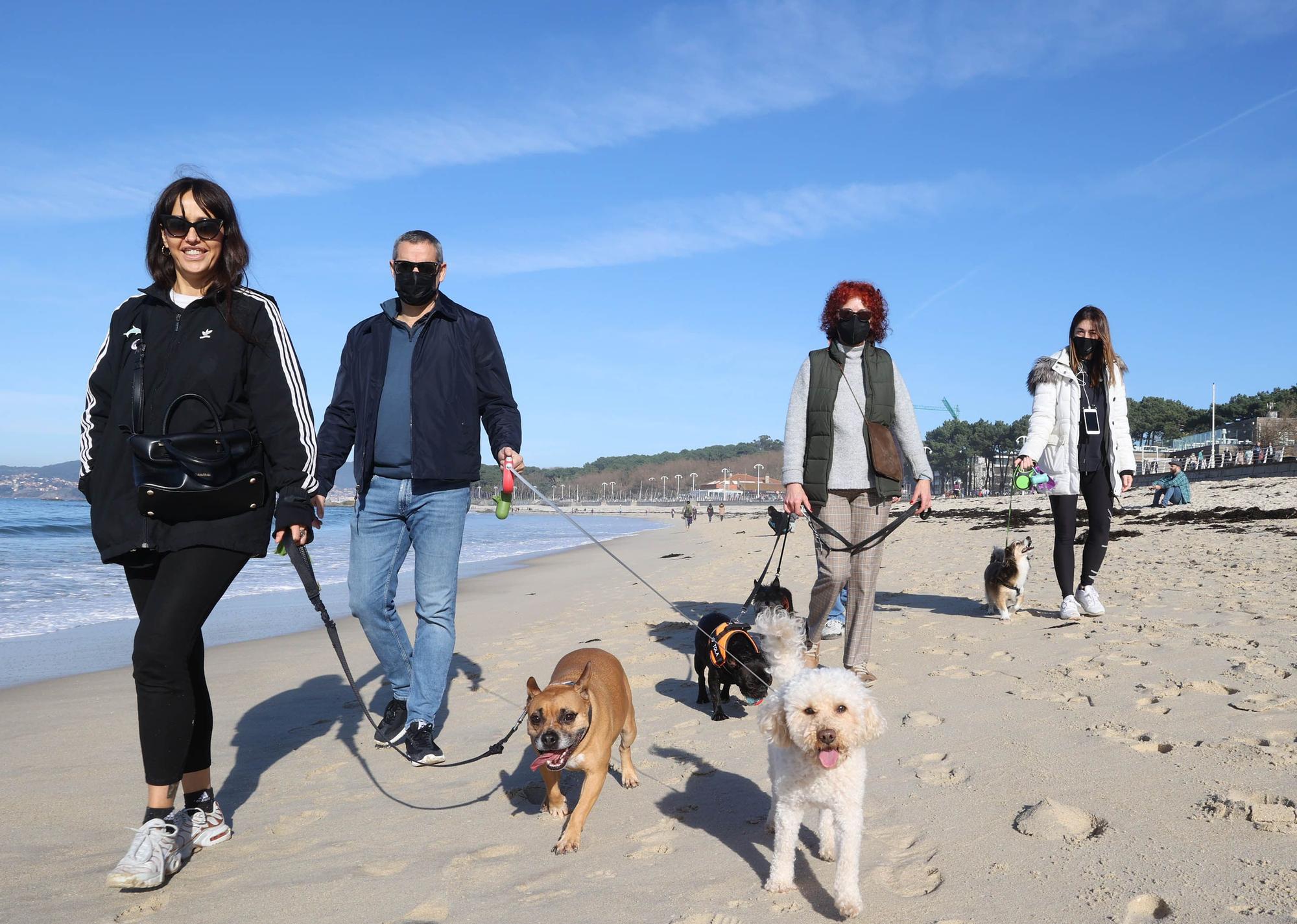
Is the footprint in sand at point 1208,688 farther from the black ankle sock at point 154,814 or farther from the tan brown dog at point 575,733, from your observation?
the black ankle sock at point 154,814

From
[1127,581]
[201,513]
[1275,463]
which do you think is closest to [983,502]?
[1275,463]

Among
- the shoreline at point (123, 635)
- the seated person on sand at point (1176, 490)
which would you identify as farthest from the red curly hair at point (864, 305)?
the seated person on sand at point (1176, 490)

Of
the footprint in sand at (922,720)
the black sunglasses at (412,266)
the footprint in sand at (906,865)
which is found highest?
the black sunglasses at (412,266)

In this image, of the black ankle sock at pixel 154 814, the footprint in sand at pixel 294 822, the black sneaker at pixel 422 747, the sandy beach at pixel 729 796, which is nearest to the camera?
the sandy beach at pixel 729 796

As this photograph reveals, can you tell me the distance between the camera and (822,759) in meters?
2.46

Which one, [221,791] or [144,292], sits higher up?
[144,292]

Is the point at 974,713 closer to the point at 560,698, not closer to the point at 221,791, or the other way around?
the point at 560,698

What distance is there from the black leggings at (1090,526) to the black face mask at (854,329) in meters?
2.28

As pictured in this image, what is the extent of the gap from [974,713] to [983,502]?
4433cm

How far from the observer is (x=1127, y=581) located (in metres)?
8.34

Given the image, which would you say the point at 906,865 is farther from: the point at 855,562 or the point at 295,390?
the point at 295,390

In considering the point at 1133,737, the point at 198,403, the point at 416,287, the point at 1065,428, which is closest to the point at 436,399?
the point at 416,287

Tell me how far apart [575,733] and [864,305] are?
3.09 m

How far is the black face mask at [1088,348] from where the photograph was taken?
6.23 m
